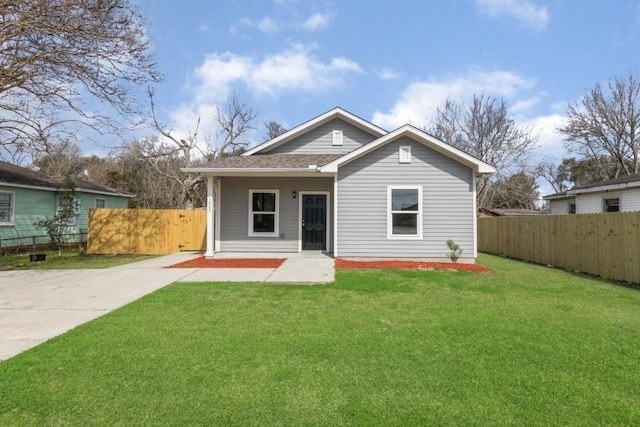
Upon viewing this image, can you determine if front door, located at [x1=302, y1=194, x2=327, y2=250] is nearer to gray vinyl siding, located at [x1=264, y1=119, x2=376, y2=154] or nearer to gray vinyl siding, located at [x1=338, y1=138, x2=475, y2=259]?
gray vinyl siding, located at [x1=338, y1=138, x2=475, y2=259]

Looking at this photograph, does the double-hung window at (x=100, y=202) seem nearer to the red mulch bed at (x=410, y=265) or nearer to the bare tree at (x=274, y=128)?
the red mulch bed at (x=410, y=265)

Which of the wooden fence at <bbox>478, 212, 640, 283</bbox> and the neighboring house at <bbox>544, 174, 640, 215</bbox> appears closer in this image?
the wooden fence at <bbox>478, 212, 640, 283</bbox>

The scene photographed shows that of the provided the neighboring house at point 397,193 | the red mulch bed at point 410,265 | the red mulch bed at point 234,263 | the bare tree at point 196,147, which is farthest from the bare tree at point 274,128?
the red mulch bed at point 410,265

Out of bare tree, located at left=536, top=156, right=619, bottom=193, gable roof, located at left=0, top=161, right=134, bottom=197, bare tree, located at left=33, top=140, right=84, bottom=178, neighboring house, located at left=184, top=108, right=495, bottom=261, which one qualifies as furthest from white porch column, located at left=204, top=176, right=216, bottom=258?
bare tree, located at left=536, top=156, right=619, bottom=193

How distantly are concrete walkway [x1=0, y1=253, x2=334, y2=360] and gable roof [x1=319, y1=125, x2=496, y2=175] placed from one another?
125 inches

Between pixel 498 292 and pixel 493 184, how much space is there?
28.4 metres

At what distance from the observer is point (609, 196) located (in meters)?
16.8

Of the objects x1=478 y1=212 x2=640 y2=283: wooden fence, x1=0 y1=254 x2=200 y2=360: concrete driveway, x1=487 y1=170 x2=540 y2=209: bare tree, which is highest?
x1=487 y1=170 x2=540 y2=209: bare tree

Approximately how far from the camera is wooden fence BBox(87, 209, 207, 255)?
15500 millimetres

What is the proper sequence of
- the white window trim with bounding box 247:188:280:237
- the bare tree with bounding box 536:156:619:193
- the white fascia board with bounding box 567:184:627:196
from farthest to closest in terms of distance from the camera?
the bare tree with bounding box 536:156:619:193 < the white fascia board with bounding box 567:184:627:196 < the white window trim with bounding box 247:188:280:237

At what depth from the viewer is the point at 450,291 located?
7535 millimetres

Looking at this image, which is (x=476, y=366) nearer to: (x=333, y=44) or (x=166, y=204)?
(x=333, y=44)

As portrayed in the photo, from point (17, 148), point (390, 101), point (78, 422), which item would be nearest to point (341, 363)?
point (78, 422)

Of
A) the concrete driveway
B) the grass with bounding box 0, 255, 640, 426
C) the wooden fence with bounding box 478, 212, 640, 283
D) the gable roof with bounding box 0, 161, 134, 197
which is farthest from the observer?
the gable roof with bounding box 0, 161, 134, 197
